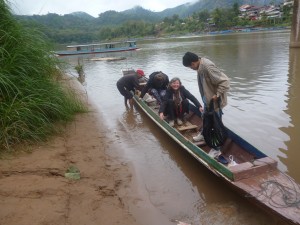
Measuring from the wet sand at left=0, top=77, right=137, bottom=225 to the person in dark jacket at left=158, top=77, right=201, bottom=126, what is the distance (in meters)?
1.60

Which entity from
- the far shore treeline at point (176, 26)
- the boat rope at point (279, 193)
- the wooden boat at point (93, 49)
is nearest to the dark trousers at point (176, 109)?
the boat rope at point (279, 193)

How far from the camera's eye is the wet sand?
3.63 meters

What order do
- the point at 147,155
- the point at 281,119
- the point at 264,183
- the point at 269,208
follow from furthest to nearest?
1. the point at 281,119
2. the point at 147,155
3. the point at 264,183
4. the point at 269,208

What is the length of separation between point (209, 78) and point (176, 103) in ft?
6.31

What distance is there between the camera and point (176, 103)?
663 cm

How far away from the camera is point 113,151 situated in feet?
20.7

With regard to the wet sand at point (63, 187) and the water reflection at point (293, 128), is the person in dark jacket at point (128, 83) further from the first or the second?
the water reflection at point (293, 128)

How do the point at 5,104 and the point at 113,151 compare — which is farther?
the point at 113,151

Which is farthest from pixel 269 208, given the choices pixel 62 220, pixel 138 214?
pixel 62 220

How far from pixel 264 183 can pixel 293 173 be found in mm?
1380

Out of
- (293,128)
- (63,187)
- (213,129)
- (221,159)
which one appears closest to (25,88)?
(63,187)

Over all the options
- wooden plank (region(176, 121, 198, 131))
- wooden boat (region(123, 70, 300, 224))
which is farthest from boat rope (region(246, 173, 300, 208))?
wooden plank (region(176, 121, 198, 131))

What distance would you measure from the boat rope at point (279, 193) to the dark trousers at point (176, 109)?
Result: 3056 millimetres

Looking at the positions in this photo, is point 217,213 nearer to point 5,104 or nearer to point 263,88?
point 5,104
